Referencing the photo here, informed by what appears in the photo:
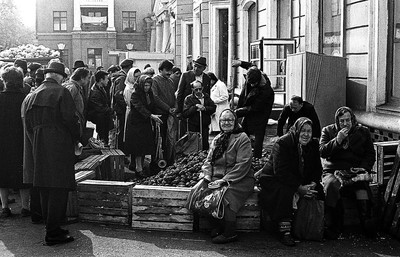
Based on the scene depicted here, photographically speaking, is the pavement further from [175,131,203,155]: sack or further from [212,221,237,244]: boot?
[175,131,203,155]: sack

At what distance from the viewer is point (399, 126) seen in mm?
9023

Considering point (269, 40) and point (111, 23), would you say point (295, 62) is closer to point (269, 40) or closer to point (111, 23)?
point (269, 40)

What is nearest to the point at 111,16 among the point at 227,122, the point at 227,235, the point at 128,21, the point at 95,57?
the point at 128,21

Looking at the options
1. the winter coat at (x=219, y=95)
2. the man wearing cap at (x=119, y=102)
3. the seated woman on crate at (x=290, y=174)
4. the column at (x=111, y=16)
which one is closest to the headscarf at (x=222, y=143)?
the seated woman on crate at (x=290, y=174)

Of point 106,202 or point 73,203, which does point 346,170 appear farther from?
point 73,203

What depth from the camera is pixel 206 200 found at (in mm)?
7480

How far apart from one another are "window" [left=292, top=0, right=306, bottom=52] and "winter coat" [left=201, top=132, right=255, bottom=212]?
5.66m

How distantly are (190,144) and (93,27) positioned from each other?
44001mm

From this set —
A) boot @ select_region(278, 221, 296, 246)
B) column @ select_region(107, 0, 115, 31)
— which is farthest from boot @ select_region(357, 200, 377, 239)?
column @ select_region(107, 0, 115, 31)

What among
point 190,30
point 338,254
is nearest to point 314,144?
point 338,254

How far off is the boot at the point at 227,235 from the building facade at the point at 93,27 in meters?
45.1

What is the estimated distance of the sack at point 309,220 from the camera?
24.4 feet

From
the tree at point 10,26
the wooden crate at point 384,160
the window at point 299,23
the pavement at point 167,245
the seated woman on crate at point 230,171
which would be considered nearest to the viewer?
the pavement at point 167,245

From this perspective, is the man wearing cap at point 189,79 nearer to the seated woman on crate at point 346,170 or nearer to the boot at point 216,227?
the seated woman on crate at point 346,170
